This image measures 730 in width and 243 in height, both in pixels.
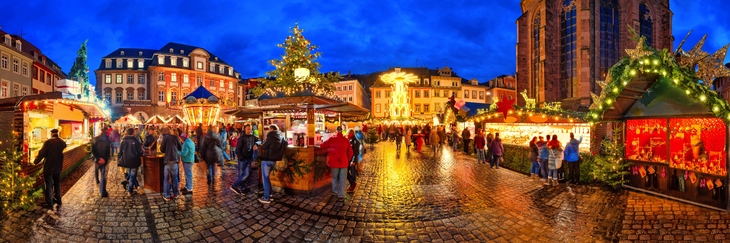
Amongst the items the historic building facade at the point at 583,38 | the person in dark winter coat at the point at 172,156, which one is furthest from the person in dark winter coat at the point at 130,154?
the historic building facade at the point at 583,38

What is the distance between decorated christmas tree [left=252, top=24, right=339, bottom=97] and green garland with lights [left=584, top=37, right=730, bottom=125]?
812 centimetres

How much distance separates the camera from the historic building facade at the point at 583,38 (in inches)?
1128

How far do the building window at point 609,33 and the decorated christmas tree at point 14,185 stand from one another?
36.6 meters

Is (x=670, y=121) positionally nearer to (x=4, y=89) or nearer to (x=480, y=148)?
(x=480, y=148)

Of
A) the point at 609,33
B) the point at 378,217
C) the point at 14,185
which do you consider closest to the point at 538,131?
the point at 378,217

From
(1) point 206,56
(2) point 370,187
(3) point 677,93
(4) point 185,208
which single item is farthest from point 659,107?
(1) point 206,56

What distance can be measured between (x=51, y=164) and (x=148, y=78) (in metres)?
56.6

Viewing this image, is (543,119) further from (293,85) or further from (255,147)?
(255,147)

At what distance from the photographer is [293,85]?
11.1 meters

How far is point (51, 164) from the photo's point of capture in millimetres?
6699

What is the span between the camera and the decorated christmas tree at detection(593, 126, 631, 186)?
884cm

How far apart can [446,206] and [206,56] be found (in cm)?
5975

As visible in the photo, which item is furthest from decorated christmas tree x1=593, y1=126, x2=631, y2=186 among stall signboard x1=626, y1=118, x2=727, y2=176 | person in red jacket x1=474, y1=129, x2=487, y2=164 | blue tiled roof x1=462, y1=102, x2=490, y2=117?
blue tiled roof x1=462, y1=102, x2=490, y2=117

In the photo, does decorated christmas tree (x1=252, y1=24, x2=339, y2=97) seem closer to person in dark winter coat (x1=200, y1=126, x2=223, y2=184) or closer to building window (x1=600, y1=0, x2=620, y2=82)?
person in dark winter coat (x1=200, y1=126, x2=223, y2=184)
